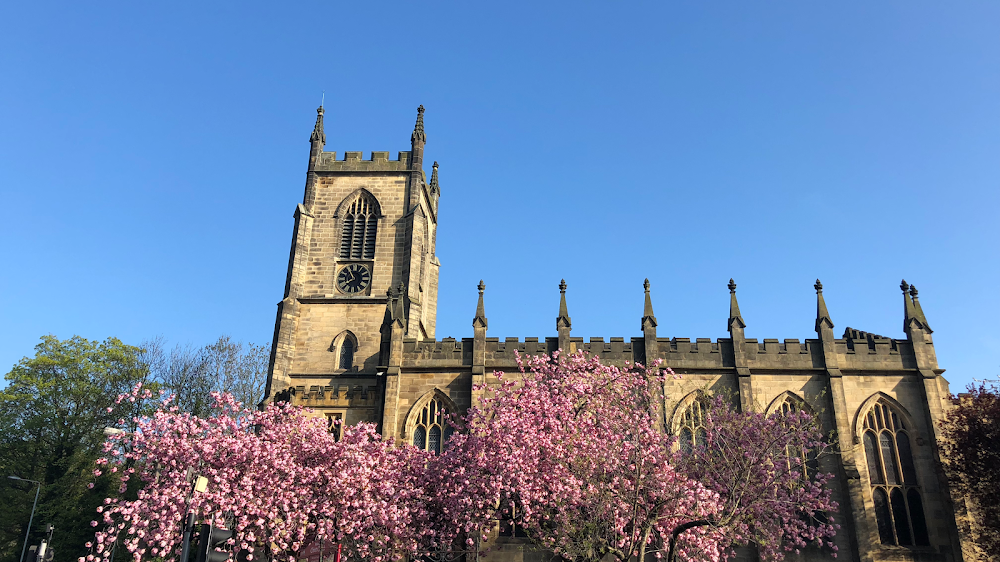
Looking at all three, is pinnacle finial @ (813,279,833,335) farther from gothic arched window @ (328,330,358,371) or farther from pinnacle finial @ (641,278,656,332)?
gothic arched window @ (328,330,358,371)

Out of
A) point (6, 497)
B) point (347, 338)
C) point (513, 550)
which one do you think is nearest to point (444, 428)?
point (513, 550)

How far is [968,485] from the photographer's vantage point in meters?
25.4

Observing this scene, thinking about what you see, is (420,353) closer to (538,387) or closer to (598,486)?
(538,387)

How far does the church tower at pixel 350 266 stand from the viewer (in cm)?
3553

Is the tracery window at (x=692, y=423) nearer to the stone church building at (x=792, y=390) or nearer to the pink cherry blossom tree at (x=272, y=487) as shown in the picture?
the stone church building at (x=792, y=390)

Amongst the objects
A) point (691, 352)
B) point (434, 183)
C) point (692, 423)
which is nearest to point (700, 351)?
point (691, 352)

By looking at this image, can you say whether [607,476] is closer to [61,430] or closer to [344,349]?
[344,349]

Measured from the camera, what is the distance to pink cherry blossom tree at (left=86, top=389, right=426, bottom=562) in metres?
20.7

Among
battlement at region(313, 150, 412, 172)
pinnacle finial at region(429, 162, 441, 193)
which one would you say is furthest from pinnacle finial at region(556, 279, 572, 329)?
pinnacle finial at region(429, 162, 441, 193)

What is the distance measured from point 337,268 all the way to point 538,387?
18397mm

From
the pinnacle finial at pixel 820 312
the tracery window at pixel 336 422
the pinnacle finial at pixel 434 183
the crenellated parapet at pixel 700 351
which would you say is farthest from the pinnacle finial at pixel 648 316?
the pinnacle finial at pixel 434 183

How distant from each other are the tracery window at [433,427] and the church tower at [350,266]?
4874 millimetres

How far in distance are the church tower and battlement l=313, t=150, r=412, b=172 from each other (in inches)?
2.3

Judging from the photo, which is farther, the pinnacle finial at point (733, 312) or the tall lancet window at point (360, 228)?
the tall lancet window at point (360, 228)
